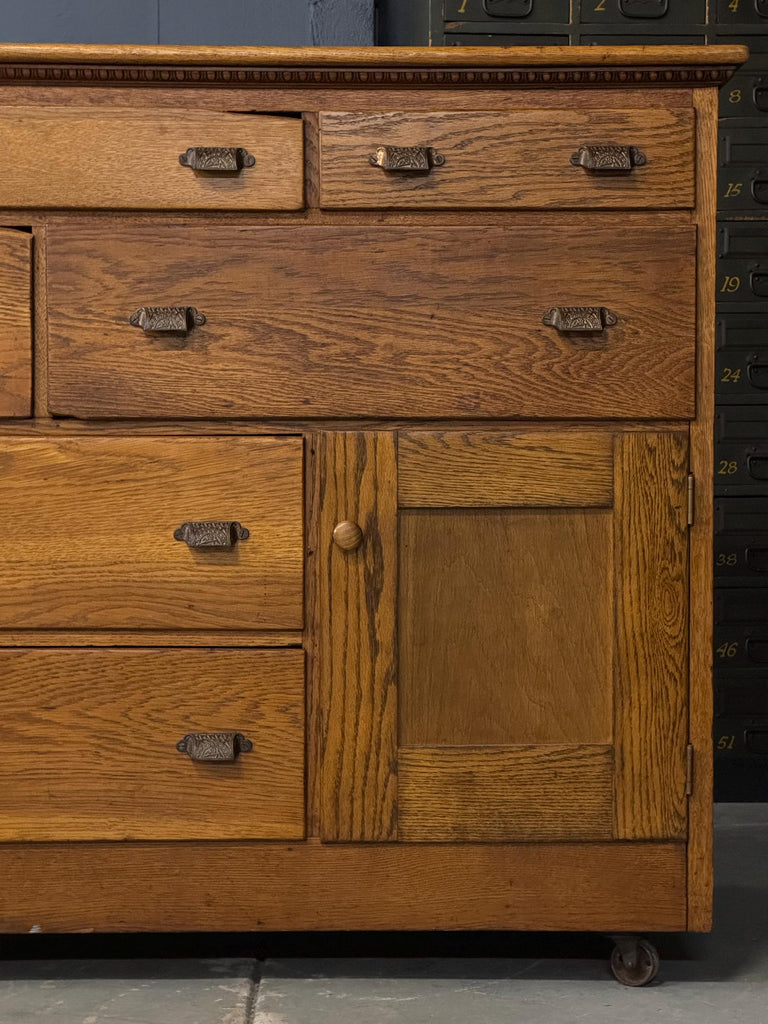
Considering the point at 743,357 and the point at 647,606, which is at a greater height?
the point at 743,357

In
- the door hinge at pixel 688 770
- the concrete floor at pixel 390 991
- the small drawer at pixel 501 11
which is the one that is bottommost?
the concrete floor at pixel 390 991

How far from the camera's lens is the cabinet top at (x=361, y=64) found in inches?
50.3

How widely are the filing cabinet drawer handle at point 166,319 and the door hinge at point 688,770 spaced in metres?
0.80

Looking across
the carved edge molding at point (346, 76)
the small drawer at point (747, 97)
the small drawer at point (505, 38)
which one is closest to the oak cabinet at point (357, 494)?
the carved edge molding at point (346, 76)

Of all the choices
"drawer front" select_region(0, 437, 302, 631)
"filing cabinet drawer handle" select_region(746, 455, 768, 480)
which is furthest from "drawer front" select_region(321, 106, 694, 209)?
"filing cabinet drawer handle" select_region(746, 455, 768, 480)

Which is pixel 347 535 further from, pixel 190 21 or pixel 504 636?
pixel 190 21

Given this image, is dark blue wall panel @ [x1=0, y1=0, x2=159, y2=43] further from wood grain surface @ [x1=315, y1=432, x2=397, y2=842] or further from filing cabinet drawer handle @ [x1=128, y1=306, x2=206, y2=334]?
wood grain surface @ [x1=315, y1=432, x2=397, y2=842]

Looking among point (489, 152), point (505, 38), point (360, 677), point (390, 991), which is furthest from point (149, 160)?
point (390, 991)

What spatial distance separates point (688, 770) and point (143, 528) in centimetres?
74

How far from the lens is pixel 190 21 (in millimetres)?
2111

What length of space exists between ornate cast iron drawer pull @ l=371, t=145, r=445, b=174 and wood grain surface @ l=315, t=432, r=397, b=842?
1.33 ft

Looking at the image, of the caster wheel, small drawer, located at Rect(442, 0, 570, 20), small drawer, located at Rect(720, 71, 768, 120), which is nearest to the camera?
the caster wheel

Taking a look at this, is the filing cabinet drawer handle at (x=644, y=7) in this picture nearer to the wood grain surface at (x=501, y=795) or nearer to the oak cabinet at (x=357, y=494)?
the oak cabinet at (x=357, y=494)

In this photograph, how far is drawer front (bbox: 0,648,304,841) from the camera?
4.32 ft
